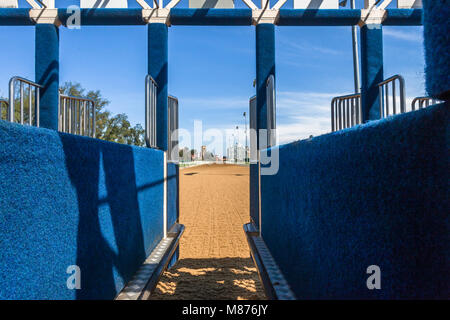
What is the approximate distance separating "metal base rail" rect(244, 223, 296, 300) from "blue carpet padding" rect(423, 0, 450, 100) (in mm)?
1921

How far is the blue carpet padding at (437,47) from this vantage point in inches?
31.0

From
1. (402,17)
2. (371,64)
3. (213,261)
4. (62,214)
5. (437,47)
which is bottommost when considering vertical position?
(213,261)

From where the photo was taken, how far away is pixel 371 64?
588 centimetres

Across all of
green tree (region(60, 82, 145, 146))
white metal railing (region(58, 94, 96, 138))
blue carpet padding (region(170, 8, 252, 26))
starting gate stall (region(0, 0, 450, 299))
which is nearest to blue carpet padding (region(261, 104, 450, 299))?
starting gate stall (region(0, 0, 450, 299))

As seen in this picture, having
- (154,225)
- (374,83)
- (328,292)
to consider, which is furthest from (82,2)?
(328,292)

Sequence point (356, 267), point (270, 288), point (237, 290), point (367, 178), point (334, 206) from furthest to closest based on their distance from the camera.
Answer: point (237, 290) < point (270, 288) < point (334, 206) < point (356, 267) < point (367, 178)

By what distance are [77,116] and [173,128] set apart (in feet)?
5.60

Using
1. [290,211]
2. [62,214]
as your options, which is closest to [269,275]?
[290,211]

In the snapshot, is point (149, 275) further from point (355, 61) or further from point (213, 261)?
point (355, 61)

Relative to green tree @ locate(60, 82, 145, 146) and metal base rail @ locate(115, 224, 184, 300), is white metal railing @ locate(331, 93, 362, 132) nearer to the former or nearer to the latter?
metal base rail @ locate(115, 224, 184, 300)

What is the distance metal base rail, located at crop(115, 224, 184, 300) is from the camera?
2508mm

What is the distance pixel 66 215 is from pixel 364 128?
56.4 inches

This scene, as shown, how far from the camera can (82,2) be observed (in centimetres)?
583

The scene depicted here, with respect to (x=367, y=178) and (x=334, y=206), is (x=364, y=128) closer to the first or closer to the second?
(x=367, y=178)
